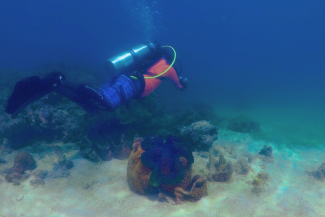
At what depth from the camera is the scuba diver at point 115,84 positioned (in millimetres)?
3627

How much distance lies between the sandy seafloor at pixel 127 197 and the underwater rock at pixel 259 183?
0.09 m

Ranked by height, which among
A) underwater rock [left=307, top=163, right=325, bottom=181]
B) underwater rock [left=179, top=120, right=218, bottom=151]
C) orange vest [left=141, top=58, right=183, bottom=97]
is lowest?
underwater rock [left=179, top=120, right=218, bottom=151]

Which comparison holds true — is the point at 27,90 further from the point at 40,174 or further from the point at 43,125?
the point at 43,125

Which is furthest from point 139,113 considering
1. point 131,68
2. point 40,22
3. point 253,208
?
point 40,22

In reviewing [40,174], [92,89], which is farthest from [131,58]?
[40,174]

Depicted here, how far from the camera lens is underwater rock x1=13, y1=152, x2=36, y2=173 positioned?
13.5ft

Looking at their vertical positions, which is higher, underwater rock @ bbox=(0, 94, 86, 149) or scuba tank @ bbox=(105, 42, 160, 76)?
scuba tank @ bbox=(105, 42, 160, 76)

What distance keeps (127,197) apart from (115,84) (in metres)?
3.25

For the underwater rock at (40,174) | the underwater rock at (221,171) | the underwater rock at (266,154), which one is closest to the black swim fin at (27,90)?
the underwater rock at (40,174)

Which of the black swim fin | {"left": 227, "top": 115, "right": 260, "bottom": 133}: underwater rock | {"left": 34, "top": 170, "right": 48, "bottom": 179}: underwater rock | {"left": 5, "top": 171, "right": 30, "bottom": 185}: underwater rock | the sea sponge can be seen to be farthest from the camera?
{"left": 227, "top": 115, "right": 260, "bottom": 133}: underwater rock

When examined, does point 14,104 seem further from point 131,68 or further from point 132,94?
point 131,68

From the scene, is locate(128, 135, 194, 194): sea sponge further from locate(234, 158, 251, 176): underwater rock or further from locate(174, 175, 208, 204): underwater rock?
locate(234, 158, 251, 176): underwater rock

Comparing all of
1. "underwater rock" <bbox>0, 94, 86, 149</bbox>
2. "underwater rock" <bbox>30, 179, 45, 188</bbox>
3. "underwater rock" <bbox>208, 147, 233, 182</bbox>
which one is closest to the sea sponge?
"underwater rock" <bbox>208, 147, 233, 182</bbox>

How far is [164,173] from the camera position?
3.26m
